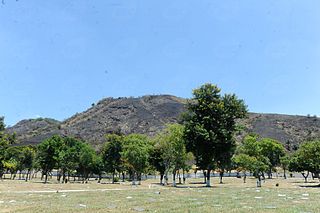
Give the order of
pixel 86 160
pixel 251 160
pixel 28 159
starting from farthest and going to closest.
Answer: pixel 28 159
pixel 86 160
pixel 251 160

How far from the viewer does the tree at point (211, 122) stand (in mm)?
45531

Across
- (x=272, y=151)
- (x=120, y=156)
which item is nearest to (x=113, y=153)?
(x=120, y=156)

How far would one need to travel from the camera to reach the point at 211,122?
150ft

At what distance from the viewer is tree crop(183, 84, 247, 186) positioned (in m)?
45.5

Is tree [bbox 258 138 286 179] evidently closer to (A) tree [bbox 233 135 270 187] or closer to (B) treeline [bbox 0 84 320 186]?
(B) treeline [bbox 0 84 320 186]

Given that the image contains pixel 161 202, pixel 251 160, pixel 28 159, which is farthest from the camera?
pixel 28 159

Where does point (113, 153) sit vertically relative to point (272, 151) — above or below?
below

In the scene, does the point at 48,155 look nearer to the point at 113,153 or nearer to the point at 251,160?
the point at 113,153

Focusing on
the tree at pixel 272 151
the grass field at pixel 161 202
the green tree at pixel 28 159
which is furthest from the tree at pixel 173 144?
the tree at pixel 272 151

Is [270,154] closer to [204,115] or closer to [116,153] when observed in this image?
[116,153]

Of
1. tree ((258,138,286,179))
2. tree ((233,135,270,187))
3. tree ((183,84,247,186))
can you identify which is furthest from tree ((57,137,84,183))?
tree ((258,138,286,179))

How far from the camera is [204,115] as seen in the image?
4681cm

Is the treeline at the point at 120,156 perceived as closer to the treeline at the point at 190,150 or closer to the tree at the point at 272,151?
the treeline at the point at 190,150

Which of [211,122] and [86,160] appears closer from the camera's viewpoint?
[211,122]
